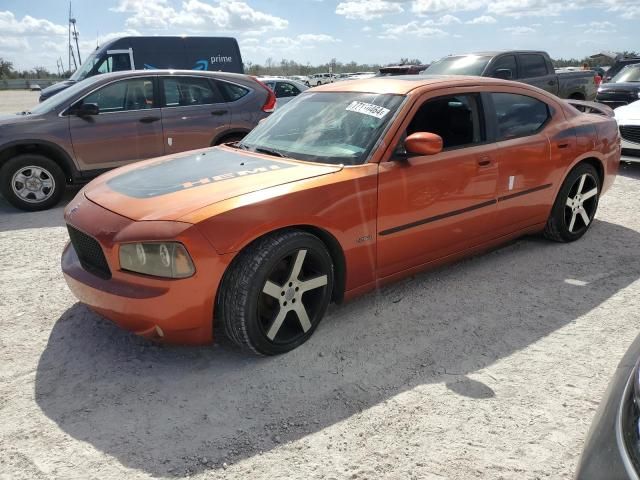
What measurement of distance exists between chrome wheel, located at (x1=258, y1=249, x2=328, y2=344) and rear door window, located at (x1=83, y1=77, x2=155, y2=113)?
4.74 m

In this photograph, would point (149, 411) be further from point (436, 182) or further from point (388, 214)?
point (436, 182)

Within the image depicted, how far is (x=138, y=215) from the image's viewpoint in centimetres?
281

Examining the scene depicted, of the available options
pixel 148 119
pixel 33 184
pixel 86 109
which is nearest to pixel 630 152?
pixel 148 119

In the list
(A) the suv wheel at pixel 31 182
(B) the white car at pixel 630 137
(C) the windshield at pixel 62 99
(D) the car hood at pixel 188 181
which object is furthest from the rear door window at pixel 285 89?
(D) the car hood at pixel 188 181

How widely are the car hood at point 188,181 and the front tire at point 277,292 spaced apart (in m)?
0.35

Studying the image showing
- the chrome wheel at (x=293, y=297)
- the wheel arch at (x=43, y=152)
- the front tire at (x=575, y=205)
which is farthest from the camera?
the wheel arch at (x=43, y=152)

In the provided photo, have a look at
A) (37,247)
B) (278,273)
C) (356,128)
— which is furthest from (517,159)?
(37,247)

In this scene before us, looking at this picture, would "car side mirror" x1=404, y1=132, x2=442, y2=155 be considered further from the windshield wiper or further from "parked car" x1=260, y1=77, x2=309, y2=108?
"parked car" x1=260, y1=77, x2=309, y2=108

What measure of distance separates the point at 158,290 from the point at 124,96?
16.1 ft

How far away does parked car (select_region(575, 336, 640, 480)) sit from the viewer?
1.41m

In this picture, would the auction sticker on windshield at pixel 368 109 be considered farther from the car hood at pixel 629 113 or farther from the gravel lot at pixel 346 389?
the car hood at pixel 629 113

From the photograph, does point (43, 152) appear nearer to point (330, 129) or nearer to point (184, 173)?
point (184, 173)

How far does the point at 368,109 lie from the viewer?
3.62 meters

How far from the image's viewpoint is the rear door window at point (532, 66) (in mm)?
10477
